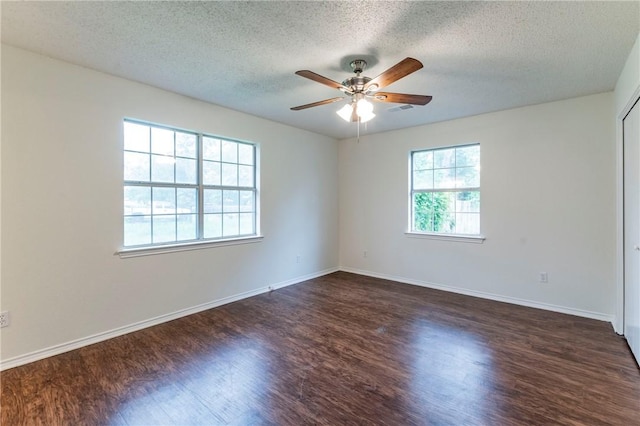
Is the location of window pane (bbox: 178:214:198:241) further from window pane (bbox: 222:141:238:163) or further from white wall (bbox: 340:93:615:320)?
white wall (bbox: 340:93:615:320)

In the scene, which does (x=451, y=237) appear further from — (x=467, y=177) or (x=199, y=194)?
(x=199, y=194)

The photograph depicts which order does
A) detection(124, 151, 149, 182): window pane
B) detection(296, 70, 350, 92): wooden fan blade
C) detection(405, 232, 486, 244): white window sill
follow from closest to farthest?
detection(296, 70, 350, 92): wooden fan blade → detection(124, 151, 149, 182): window pane → detection(405, 232, 486, 244): white window sill

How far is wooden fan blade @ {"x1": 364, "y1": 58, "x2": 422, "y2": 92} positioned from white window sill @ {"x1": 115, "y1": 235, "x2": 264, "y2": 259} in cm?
258

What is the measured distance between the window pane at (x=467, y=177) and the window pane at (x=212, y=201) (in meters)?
3.38

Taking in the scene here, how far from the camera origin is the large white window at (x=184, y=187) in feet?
10.4

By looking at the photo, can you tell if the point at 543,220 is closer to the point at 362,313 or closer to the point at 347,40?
the point at 362,313

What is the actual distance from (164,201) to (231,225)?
3.08ft

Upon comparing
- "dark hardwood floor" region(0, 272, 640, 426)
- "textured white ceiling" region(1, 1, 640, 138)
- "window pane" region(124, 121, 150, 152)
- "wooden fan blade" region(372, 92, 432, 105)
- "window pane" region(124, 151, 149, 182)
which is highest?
"textured white ceiling" region(1, 1, 640, 138)

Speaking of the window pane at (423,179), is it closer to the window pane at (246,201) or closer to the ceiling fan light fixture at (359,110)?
the ceiling fan light fixture at (359,110)

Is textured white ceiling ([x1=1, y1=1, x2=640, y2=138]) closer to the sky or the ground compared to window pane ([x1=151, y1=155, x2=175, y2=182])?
closer to the sky

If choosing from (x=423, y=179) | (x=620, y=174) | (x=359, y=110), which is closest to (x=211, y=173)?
(x=359, y=110)

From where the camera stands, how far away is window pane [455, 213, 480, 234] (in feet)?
13.9

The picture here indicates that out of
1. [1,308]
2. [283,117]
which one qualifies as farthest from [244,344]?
[283,117]

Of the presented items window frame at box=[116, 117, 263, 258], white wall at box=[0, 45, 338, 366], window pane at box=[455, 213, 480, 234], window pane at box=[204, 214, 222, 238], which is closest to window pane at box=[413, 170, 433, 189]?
window pane at box=[455, 213, 480, 234]
